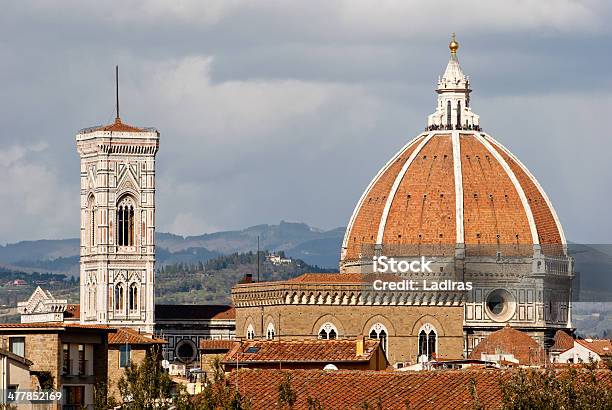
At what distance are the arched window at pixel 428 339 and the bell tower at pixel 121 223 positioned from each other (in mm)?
19539

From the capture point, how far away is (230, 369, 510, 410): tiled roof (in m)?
50.5

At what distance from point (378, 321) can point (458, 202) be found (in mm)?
11019

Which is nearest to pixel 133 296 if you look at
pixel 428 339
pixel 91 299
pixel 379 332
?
pixel 91 299

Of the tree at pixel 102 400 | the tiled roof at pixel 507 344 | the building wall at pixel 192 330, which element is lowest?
the tree at pixel 102 400

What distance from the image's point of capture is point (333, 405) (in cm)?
5062

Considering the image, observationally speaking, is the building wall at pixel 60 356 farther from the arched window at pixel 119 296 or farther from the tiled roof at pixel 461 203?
the arched window at pixel 119 296

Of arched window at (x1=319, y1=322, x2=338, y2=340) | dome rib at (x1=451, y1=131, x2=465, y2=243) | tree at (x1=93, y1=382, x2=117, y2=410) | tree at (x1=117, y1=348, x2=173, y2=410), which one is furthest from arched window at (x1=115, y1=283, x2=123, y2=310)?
tree at (x1=117, y1=348, x2=173, y2=410)

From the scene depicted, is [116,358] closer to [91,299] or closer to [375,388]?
[375,388]

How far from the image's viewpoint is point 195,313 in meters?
148

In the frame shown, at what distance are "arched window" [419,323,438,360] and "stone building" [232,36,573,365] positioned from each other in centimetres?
5

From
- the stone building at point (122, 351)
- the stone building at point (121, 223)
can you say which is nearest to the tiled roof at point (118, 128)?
the stone building at point (121, 223)

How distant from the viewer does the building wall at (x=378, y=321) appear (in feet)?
409

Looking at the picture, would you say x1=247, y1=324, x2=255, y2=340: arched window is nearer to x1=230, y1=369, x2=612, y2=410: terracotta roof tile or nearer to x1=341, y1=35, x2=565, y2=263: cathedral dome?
x1=341, y1=35, x2=565, y2=263: cathedral dome

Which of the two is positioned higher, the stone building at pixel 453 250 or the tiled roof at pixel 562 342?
the stone building at pixel 453 250
